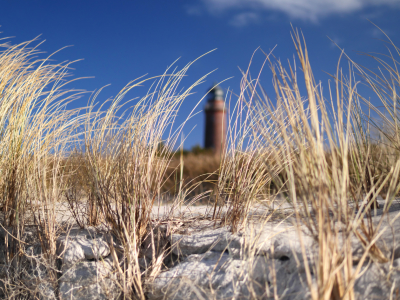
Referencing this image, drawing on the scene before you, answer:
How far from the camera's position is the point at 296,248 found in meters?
1.18

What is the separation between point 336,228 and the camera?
901mm

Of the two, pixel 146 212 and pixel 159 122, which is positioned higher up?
pixel 159 122

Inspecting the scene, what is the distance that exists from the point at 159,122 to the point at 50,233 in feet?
2.58

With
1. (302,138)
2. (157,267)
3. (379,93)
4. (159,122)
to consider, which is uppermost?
(379,93)

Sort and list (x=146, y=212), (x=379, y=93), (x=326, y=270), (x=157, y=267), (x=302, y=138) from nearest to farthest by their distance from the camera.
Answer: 1. (x=326, y=270)
2. (x=302, y=138)
3. (x=157, y=267)
4. (x=146, y=212)
5. (x=379, y=93)

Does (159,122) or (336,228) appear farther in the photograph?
(159,122)

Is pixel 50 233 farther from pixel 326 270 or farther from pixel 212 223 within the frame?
pixel 326 270

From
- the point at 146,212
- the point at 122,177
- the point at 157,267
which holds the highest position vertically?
the point at 122,177

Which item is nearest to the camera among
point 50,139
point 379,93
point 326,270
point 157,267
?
point 326,270

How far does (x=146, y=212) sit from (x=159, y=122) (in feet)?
1.53

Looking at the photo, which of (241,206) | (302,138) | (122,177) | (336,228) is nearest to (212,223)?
(241,206)

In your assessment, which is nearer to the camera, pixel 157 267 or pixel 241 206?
pixel 157 267

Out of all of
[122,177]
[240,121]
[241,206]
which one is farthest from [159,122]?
[241,206]

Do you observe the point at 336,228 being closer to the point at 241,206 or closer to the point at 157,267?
the point at 241,206
